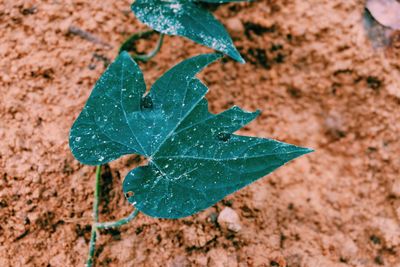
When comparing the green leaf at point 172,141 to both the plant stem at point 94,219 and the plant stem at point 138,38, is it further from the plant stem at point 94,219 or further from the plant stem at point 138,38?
the plant stem at point 138,38

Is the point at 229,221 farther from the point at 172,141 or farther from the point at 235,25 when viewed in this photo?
the point at 235,25

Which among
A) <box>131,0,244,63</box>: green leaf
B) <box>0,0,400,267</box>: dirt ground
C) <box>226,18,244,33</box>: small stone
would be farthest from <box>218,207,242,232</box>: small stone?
<box>226,18,244,33</box>: small stone

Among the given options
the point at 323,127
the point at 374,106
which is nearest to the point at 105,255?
the point at 323,127

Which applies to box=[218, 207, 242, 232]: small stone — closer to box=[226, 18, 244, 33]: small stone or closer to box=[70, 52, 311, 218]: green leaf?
box=[70, 52, 311, 218]: green leaf

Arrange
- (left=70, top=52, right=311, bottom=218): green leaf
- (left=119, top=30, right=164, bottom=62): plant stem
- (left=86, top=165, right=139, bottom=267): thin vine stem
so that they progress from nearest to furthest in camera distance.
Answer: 1. (left=70, top=52, right=311, bottom=218): green leaf
2. (left=86, top=165, right=139, bottom=267): thin vine stem
3. (left=119, top=30, right=164, bottom=62): plant stem

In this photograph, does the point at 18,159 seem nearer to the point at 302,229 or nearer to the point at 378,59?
the point at 302,229

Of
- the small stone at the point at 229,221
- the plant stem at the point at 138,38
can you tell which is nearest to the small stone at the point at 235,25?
the plant stem at the point at 138,38
